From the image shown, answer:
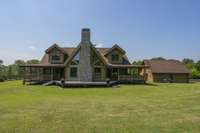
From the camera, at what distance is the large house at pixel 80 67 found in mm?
32000

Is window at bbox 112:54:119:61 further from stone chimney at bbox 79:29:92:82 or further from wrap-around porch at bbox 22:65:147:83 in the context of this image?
stone chimney at bbox 79:29:92:82

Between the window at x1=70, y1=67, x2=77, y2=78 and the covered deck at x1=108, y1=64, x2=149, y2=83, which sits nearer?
the window at x1=70, y1=67, x2=77, y2=78

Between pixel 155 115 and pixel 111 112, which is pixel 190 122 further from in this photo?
pixel 111 112

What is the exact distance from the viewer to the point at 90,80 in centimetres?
3200

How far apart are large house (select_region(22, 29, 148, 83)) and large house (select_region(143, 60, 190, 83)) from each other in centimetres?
1130

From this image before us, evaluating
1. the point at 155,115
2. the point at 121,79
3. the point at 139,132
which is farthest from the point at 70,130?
the point at 121,79

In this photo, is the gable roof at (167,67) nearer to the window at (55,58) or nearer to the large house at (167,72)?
the large house at (167,72)

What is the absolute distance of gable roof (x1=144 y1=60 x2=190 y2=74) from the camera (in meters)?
44.7

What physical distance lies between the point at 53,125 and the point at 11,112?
3.40 meters

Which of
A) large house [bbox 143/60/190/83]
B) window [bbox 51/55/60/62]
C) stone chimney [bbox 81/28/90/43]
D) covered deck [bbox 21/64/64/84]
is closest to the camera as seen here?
covered deck [bbox 21/64/64/84]

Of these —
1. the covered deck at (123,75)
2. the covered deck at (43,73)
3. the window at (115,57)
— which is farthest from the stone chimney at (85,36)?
the window at (115,57)

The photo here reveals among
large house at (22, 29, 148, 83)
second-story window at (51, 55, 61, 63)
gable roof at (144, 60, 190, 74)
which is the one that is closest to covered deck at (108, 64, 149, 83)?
large house at (22, 29, 148, 83)

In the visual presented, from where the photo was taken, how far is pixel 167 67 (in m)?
45.9

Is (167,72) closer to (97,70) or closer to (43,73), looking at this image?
(97,70)
